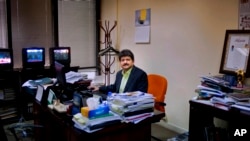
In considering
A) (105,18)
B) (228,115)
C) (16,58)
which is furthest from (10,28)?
(228,115)

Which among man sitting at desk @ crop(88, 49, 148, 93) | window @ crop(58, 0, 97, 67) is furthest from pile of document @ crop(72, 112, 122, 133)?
window @ crop(58, 0, 97, 67)

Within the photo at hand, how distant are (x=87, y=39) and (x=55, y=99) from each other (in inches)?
111

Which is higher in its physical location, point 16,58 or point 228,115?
point 16,58

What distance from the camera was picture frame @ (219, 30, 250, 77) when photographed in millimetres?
2512

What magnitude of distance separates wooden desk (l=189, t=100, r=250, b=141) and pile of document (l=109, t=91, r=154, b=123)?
1.91 feet

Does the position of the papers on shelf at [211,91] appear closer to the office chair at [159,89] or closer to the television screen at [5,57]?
the office chair at [159,89]

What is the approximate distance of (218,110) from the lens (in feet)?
6.97

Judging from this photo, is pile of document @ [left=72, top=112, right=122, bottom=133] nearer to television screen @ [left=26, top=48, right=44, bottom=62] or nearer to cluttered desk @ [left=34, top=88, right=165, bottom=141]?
cluttered desk @ [left=34, top=88, right=165, bottom=141]

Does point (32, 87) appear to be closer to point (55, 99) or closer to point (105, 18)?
point (55, 99)

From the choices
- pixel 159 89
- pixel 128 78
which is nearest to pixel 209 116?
pixel 159 89

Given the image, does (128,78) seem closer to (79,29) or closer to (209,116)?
(209,116)

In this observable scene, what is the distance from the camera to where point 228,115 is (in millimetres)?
2041

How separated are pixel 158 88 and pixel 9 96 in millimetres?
2402

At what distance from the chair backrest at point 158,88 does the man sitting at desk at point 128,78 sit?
348 millimetres
